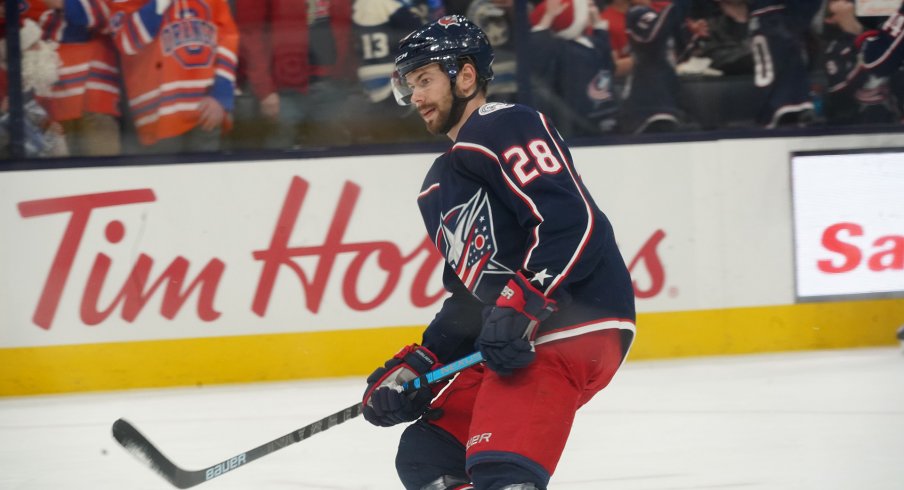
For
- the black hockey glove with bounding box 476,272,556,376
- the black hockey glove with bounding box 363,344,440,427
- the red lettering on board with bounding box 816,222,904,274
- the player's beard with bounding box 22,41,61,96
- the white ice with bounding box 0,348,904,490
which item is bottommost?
the red lettering on board with bounding box 816,222,904,274

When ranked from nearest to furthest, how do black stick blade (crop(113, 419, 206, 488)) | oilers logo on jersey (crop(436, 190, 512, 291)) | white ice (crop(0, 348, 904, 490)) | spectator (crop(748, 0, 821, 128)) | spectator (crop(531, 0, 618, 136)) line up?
1. oilers logo on jersey (crop(436, 190, 512, 291))
2. black stick blade (crop(113, 419, 206, 488))
3. white ice (crop(0, 348, 904, 490))
4. spectator (crop(531, 0, 618, 136))
5. spectator (crop(748, 0, 821, 128))

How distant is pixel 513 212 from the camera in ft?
5.84

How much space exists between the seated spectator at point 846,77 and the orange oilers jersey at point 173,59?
246 cm

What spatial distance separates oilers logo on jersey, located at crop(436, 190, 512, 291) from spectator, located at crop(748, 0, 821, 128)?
3.16 m

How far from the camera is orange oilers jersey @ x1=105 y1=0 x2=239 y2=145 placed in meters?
4.43

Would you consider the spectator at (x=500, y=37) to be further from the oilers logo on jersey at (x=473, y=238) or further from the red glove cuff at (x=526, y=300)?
the red glove cuff at (x=526, y=300)

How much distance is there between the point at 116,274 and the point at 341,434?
1.35 metres

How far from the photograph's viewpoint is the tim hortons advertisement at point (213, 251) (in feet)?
14.1

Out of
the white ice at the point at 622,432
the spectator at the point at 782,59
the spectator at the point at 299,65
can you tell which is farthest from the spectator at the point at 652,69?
the spectator at the point at 299,65

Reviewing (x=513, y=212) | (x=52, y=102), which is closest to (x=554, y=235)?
(x=513, y=212)

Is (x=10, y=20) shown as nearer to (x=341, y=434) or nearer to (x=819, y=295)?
(x=341, y=434)

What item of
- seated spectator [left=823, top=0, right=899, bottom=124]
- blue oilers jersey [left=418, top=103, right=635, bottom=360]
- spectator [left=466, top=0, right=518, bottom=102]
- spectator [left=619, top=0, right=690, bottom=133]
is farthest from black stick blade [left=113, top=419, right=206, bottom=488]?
seated spectator [left=823, top=0, right=899, bottom=124]

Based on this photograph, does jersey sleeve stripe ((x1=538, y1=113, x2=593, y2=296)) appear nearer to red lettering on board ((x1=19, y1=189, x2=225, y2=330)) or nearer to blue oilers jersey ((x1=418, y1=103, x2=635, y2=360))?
blue oilers jersey ((x1=418, y1=103, x2=635, y2=360))

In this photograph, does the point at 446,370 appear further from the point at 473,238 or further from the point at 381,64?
the point at 381,64
